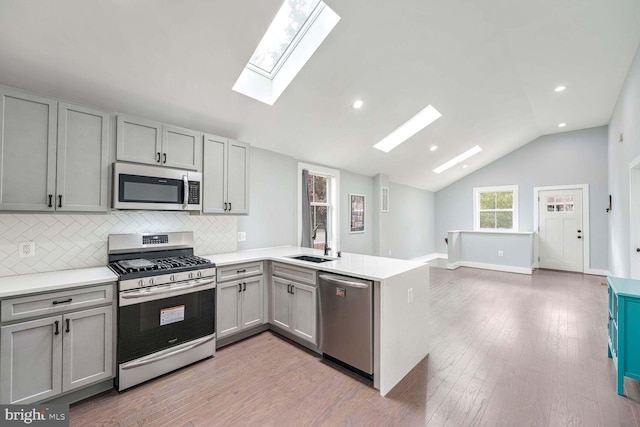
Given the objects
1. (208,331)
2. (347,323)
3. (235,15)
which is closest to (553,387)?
(347,323)

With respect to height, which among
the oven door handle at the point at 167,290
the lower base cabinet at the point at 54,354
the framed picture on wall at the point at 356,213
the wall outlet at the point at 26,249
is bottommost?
the lower base cabinet at the point at 54,354

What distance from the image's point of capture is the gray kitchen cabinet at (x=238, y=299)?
8.88 feet

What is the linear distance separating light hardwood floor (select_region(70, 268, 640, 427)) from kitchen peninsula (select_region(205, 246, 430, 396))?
15 cm

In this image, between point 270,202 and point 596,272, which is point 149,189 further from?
point 596,272

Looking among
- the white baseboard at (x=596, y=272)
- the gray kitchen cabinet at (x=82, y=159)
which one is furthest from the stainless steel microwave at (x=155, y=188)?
the white baseboard at (x=596, y=272)

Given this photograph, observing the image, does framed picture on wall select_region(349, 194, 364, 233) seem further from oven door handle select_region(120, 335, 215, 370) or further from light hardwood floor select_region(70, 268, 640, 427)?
oven door handle select_region(120, 335, 215, 370)

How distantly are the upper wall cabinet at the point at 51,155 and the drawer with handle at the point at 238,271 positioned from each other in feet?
3.74

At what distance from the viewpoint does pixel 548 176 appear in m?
6.86

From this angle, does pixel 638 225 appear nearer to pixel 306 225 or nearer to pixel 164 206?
pixel 306 225

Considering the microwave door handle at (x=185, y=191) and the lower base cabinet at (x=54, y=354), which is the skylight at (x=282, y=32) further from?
the lower base cabinet at (x=54, y=354)

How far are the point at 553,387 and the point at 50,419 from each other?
366 cm

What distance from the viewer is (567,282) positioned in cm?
557

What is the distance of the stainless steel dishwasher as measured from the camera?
7.07 feet

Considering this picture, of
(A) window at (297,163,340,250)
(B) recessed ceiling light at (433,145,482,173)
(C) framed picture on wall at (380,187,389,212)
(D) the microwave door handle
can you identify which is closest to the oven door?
(D) the microwave door handle
